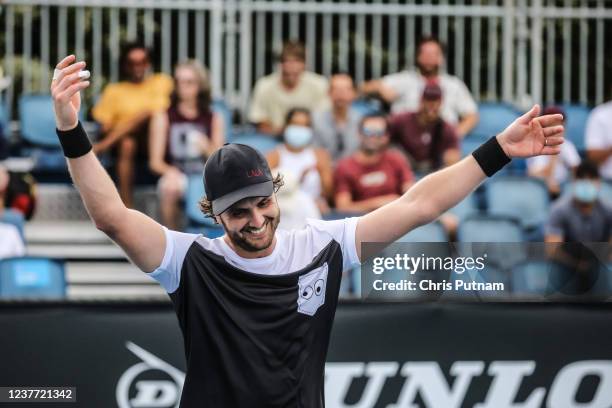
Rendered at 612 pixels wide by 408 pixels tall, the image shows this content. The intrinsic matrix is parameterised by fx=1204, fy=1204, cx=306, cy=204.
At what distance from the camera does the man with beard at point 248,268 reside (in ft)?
12.9

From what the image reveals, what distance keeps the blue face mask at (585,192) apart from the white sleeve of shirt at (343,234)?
5.52m

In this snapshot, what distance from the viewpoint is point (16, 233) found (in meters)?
8.55

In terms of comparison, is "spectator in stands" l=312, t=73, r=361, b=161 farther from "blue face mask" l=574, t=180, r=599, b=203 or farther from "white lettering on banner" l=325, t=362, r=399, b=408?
"white lettering on banner" l=325, t=362, r=399, b=408

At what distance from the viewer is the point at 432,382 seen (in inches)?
208

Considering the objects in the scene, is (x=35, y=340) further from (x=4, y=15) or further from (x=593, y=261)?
(x=4, y=15)

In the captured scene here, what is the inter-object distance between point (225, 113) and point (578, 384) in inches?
248

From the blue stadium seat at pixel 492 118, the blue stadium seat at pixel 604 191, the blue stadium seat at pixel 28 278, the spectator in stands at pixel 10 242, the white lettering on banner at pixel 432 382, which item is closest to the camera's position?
the white lettering on banner at pixel 432 382

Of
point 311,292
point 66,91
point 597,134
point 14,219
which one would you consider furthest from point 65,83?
point 597,134

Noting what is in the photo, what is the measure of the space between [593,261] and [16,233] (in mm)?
4693

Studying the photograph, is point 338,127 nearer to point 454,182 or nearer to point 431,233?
point 431,233

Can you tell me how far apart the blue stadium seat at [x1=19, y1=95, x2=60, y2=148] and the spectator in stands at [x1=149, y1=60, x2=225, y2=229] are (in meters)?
1.27

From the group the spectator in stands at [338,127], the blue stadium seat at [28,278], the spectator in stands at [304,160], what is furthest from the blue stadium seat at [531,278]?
the spectator in stands at [338,127]

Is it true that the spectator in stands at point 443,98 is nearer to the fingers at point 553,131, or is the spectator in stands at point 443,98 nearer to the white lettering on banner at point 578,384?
the white lettering on banner at point 578,384

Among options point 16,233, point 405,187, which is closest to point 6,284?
point 16,233
